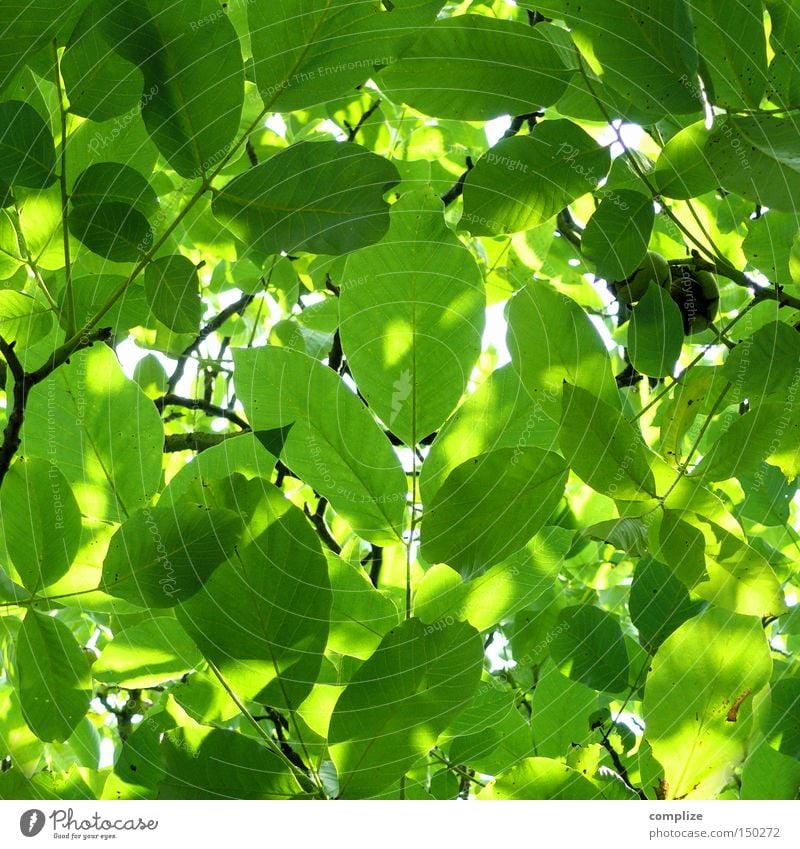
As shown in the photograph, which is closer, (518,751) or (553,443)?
(553,443)

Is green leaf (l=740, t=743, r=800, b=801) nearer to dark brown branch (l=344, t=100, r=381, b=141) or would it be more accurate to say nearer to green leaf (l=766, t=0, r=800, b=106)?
green leaf (l=766, t=0, r=800, b=106)

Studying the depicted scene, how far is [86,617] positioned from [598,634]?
551mm

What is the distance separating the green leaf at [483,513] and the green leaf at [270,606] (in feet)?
0.22

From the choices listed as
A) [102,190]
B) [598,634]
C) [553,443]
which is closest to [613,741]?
[598,634]

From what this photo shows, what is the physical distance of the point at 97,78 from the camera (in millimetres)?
510

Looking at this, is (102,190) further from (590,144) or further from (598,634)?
(598,634)

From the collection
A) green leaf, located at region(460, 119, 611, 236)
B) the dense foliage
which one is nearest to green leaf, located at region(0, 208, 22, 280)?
the dense foliage

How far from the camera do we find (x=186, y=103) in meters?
0.49

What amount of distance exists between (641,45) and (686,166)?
0.28 feet

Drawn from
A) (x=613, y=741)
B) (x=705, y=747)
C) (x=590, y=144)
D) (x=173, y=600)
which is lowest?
(x=613, y=741)

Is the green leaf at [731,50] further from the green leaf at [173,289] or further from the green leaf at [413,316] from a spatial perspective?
the green leaf at [173,289]

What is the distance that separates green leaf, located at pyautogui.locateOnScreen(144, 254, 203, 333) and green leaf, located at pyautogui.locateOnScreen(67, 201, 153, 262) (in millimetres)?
17

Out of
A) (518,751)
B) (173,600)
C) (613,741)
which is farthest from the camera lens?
(613,741)

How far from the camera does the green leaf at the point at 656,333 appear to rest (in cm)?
61
